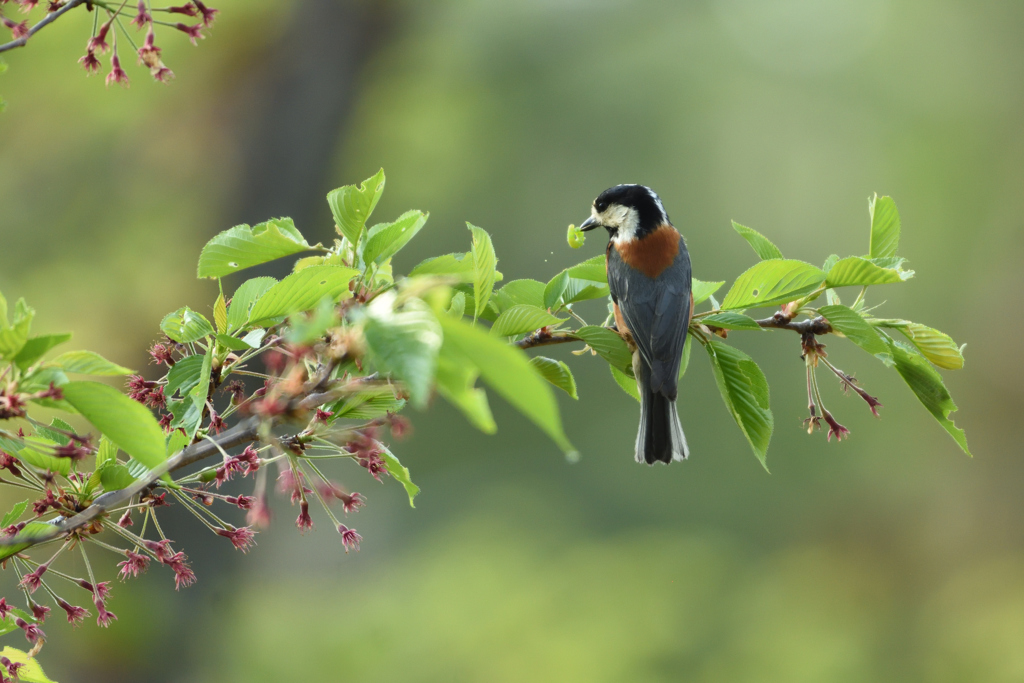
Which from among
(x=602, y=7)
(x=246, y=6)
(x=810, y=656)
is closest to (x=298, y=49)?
(x=246, y=6)

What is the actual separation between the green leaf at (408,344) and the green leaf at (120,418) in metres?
0.41

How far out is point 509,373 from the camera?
2.54 feet

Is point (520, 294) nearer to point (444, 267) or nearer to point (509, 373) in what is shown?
point (444, 267)

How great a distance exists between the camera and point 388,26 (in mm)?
9336

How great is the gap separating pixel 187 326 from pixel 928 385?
138cm

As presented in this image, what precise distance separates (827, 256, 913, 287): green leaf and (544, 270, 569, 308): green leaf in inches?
20.3

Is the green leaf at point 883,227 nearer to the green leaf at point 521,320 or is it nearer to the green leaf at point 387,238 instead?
the green leaf at point 521,320

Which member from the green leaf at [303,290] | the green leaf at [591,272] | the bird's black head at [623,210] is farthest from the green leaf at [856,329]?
the bird's black head at [623,210]

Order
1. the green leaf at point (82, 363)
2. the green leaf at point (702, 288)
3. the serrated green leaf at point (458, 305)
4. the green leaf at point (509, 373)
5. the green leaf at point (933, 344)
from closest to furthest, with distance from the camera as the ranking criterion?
1. the green leaf at point (509, 373)
2. the green leaf at point (82, 363)
3. the serrated green leaf at point (458, 305)
4. the green leaf at point (933, 344)
5. the green leaf at point (702, 288)

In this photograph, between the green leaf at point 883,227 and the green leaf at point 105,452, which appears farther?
the green leaf at point 883,227

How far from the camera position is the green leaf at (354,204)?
1.50 meters

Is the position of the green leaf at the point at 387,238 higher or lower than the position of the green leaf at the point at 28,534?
higher

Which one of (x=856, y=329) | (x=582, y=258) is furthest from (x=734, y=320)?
(x=582, y=258)

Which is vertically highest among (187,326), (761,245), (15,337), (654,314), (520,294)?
(15,337)
